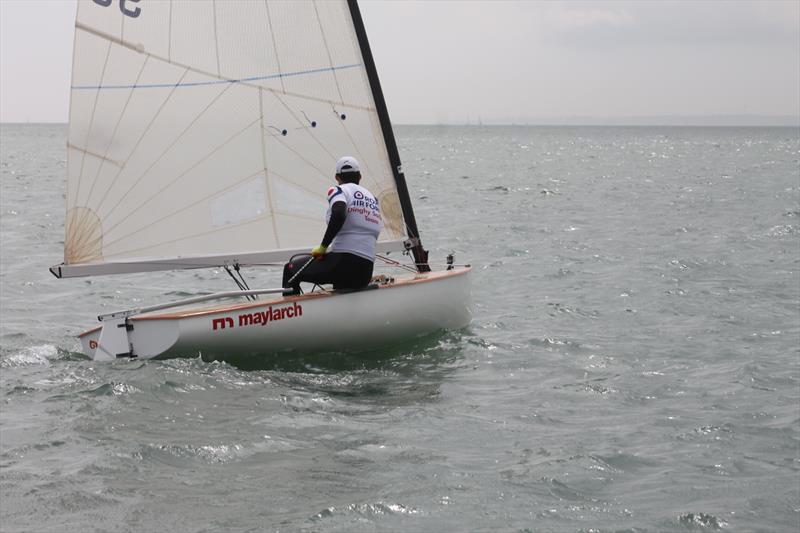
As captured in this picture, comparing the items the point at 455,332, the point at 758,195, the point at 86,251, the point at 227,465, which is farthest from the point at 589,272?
the point at 758,195

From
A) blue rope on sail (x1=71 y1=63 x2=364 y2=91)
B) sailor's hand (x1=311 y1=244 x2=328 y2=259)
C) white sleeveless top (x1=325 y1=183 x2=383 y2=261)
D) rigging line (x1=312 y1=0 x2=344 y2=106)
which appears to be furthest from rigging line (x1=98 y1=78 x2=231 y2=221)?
sailor's hand (x1=311 y1=244 x2=328 y2=259)

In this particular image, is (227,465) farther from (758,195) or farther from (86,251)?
(758,195)

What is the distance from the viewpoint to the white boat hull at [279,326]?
8.39 meters

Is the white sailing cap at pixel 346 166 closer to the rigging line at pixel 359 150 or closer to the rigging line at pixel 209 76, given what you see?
the rigging line at pixel 359 150

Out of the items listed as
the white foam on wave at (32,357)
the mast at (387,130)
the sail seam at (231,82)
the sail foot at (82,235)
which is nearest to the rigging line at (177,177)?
the sail foot at (82,235)

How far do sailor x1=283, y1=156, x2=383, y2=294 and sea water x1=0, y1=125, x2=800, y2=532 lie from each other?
0.70m

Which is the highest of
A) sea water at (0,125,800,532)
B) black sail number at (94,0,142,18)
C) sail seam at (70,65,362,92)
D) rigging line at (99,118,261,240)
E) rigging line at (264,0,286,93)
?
black sail number at (94,0,142,18)

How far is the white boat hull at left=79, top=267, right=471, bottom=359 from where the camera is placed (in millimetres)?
8391

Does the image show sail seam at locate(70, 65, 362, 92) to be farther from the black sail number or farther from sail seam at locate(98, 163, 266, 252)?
sail seam at locate(98, 163, 266, 252)

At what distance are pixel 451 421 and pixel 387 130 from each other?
3.34 m

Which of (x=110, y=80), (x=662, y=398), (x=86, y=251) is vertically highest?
(x=110, y=80)

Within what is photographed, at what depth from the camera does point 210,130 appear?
919 centimetres

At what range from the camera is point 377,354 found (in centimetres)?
898

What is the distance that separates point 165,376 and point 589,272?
8210 millimetres
